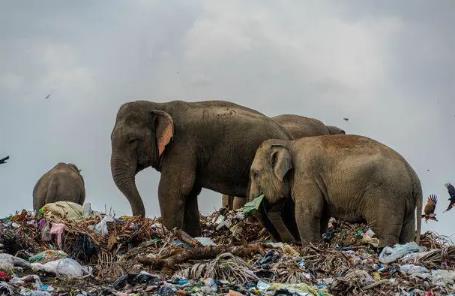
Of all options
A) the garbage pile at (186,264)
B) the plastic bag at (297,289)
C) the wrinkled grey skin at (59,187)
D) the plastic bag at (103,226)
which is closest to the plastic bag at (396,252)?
the garbage pile at (186,264)

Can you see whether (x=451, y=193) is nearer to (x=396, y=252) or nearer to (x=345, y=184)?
(x=345, y=184)

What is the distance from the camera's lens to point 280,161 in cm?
1423

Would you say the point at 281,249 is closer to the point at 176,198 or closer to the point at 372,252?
the point at 372,252

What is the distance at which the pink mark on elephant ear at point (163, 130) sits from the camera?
15.4 m

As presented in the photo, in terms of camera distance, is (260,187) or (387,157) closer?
(387,157)

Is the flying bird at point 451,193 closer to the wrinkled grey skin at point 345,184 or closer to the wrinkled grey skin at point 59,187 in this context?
the wrinkled grey skin at point 345,184

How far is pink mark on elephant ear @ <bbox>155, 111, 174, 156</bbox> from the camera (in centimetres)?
1539

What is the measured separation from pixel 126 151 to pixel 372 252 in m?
4.36

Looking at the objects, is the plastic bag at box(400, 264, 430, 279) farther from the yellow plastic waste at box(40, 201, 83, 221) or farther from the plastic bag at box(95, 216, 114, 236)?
the yellow plastic waste at box(40, 201, 83, 221)

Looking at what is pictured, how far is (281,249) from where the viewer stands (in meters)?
12.3

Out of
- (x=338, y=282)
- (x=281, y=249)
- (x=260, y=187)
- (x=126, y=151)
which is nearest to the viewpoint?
(x=338, y=282)

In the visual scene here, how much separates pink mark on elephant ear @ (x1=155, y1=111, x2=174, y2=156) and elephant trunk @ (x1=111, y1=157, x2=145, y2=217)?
57 centimetres

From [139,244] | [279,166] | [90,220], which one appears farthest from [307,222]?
[90,220]

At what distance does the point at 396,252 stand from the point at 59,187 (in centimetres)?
1234
